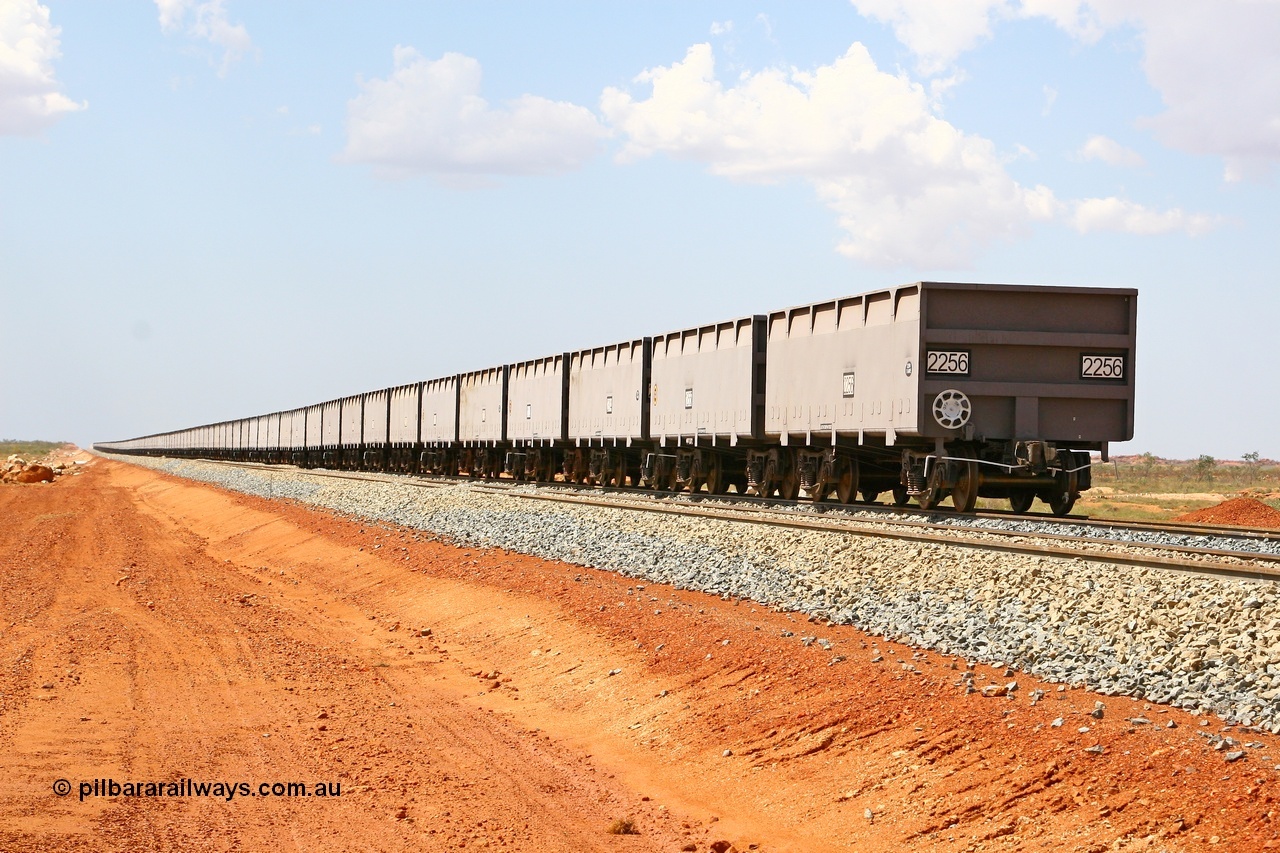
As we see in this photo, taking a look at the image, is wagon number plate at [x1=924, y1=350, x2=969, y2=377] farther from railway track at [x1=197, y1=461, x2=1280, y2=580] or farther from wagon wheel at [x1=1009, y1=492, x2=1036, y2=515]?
wagon wheel at [x1=1009, y1=492, x2=1036, y2=515]

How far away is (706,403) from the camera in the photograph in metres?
24.7

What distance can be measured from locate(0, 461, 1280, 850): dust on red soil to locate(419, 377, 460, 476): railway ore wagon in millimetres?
29413

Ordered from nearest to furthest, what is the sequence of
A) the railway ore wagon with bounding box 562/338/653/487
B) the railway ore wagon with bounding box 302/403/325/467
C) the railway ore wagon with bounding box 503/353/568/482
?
the railway ore wagon with bounding box 562/338/653/487
the railway ore wagon with bounding box 503/353/568/482
the railway ore wagon with bounding box 302/403/325/467

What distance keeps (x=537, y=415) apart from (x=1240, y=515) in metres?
17.9

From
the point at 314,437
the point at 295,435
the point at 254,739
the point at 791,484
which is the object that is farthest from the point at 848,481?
the point at 295,435

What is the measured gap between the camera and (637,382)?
92.6ft

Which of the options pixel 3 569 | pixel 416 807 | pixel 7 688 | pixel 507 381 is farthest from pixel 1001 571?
pixel 507 381

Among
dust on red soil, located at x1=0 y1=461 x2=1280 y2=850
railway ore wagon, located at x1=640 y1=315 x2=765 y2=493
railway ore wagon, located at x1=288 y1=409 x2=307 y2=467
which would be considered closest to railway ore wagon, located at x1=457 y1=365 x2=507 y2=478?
railway ore wagon, located at x1=640 y1=315 x2=765 y2=493

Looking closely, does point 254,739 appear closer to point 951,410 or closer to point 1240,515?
point 951,410

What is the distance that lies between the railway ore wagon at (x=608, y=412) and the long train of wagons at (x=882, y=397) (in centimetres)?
6

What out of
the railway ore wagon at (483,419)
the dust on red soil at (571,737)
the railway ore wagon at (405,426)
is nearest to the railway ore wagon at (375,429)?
the railway ore wagon at (405,426)

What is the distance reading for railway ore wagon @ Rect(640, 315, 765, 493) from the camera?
22891 mm

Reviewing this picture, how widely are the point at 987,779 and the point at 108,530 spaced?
25.0 metres

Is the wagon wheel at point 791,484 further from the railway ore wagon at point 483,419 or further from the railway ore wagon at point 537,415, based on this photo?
the railway ore wagon at point 483,419
